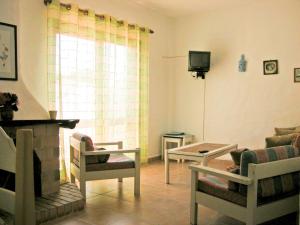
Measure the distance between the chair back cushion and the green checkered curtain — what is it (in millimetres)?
2413

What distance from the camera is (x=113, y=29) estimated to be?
14.5ft

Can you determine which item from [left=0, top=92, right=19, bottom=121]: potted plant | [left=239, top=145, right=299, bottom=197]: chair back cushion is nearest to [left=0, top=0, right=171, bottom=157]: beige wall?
[left=0, top=92, right=19, bottom=121]: potted plant

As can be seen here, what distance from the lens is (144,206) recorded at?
3047 mm

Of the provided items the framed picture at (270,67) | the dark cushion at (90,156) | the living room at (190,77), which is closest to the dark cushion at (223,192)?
the living room at (190,77)

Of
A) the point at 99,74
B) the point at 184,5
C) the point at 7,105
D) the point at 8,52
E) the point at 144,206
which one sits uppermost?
the point at 184,5

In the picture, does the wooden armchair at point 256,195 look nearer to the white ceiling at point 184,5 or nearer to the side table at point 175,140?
the side table at point 175,140

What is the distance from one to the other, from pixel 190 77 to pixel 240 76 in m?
0.97

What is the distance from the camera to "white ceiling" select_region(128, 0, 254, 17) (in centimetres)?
478

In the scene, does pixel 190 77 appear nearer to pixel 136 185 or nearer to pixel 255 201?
pixel 136 185

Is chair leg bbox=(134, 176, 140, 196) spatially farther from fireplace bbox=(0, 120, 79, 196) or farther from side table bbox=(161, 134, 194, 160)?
side table bbox=(161, 134, 194, 160)

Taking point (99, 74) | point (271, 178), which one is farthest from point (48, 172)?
point (271, 178)

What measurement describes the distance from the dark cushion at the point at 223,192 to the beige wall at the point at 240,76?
2.60 m

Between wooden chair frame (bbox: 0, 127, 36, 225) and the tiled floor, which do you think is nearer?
wooden chair frame (bbox: 0, 127, 36, 225)

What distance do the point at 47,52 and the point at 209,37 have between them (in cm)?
300
